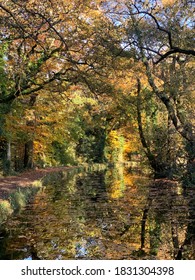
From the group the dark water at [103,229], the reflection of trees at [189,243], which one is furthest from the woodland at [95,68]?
the reflection of trees at [189,243]

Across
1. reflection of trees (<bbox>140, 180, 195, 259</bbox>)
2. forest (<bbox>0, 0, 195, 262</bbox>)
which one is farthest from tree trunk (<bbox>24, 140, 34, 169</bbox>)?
reflection of trees (<bbox>140, 180, 195, 259</bbox>)

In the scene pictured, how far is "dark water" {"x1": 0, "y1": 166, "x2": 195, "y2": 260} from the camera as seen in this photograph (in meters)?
7.33

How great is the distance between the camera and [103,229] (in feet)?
30.0

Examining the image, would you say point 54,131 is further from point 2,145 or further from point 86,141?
point 86,141

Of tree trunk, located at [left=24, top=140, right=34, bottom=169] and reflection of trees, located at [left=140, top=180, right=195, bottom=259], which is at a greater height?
tree trunk, located at [left=24, top=140, right=34, bottom=169]

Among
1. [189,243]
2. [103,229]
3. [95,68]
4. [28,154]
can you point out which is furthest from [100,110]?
[28,154]

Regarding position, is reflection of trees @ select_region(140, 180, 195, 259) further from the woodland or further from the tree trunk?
the tree trunk

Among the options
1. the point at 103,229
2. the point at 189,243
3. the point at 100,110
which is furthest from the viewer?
the point at 100,110

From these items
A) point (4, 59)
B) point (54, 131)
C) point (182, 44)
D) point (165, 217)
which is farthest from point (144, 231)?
point (54, 131)

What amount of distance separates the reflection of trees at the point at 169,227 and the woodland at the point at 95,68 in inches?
135

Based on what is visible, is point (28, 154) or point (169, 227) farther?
point (28, 154)

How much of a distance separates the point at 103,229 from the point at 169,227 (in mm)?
1645

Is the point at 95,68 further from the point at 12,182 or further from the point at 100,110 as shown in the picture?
the point at 12,182

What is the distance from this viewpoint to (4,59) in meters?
15.9
